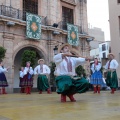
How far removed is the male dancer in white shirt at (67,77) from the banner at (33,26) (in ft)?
35.2

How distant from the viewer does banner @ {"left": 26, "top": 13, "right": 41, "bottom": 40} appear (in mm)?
16797

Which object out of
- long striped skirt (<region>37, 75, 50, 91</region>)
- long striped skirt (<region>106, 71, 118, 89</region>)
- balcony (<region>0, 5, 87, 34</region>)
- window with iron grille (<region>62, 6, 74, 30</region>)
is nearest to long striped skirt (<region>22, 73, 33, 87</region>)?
long striped skirt (<region>37, 75, 50, 91</region>)

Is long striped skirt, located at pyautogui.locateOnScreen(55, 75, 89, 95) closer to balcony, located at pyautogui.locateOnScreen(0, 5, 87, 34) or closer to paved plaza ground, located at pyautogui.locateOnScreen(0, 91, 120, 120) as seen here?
paved plaza ground, located at pyautogui.locateOnScreen(0, 91, 120, 120)

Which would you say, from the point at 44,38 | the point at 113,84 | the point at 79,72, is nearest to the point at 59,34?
the point at 44,38

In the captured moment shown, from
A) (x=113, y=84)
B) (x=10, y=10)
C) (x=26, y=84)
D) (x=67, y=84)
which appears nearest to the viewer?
(x=67, y=84)

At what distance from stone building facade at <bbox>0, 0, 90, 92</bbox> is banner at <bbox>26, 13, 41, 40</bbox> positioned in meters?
0.36

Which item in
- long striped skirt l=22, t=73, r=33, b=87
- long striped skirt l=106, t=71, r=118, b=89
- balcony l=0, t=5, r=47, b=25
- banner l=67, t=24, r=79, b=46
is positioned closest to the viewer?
long striped skirt l=106, t=71, r=118, b=89

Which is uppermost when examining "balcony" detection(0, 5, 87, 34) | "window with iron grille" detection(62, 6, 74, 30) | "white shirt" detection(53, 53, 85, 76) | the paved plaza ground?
"window with iron grille" detection(62, 6, 74, 30)

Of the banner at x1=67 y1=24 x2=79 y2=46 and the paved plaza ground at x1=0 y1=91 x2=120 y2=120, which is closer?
the paved plaza ground at x1=0 y1=91 x2=120 y2=120

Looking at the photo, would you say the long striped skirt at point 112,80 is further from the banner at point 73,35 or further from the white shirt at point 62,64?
the banner at point 73,35

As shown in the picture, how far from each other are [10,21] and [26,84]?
4.78m

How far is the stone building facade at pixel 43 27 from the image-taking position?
52.5ft

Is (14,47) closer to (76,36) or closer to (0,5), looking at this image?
(0,5)

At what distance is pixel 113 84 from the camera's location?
10609 mm
